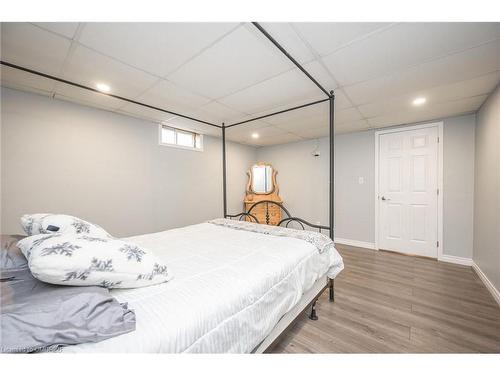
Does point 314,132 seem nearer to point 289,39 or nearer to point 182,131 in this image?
point 182,131

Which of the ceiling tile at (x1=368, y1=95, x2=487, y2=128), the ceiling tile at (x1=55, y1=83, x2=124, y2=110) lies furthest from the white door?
the ceiling tile at (x1=55, y1=83, x2=124, y2=110)

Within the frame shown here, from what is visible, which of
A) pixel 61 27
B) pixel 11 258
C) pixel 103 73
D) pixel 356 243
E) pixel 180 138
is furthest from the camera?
pixel 356 243

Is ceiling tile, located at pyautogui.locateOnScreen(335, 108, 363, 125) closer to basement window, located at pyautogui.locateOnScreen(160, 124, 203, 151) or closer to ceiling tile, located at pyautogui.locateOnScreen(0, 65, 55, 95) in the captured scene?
basement window, located at pyautogui.locateOnScreen(160, 124, 203, 151)

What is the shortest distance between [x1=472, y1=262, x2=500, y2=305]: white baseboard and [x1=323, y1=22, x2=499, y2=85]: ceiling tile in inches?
96.0

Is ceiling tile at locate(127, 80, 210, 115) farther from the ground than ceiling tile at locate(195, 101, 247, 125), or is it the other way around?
ceiling tile at locate(127, 80, 210, 115)

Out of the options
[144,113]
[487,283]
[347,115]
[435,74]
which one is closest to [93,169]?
[144,113]

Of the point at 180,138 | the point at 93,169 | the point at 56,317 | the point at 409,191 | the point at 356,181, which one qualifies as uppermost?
the point at 180,138

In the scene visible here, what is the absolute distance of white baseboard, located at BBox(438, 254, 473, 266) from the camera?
9.85ft

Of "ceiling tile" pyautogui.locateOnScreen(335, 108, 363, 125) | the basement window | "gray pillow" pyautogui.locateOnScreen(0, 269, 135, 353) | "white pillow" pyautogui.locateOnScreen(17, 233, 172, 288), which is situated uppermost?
"ceiling tile" pyautogui.locateOnScreen(335, 108, 363, 125)

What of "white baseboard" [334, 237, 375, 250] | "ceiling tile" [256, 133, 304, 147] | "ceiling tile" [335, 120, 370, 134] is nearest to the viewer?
"ceiling tile" [335, 120, 370, 134]

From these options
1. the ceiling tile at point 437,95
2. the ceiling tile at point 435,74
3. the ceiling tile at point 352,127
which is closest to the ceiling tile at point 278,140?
the ceiling tile at point 352,127

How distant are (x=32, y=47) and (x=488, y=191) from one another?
476 cm

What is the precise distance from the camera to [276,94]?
7.87ft
